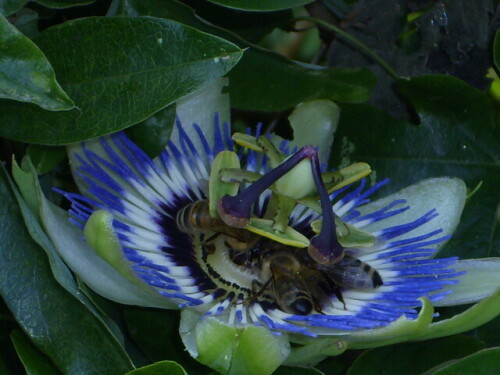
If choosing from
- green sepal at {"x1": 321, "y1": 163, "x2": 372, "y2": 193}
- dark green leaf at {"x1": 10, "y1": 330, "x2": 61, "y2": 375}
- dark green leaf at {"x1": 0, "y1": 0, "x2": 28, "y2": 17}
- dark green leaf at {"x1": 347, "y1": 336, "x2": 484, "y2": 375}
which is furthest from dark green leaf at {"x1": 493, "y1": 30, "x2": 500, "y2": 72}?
dark green leaf at {"x1": 10, "y1": 330, "x2": 61, "y2": 375}

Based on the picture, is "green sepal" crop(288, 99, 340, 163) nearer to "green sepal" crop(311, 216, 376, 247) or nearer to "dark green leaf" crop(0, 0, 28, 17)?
"green sepal" crop(311, 216, 376, 247)

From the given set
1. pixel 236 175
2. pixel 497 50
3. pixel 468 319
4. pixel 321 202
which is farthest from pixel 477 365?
pixel 497 50

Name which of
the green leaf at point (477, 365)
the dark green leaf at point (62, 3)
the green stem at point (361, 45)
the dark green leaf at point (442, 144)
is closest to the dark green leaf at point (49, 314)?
the dark green leaf at point (62, 3)

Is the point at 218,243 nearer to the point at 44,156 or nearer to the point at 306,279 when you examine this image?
the point at 306,279

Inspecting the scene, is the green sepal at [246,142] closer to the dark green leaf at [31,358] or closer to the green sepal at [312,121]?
the green sepal at [312,121]

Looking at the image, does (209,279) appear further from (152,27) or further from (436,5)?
(436,5)
